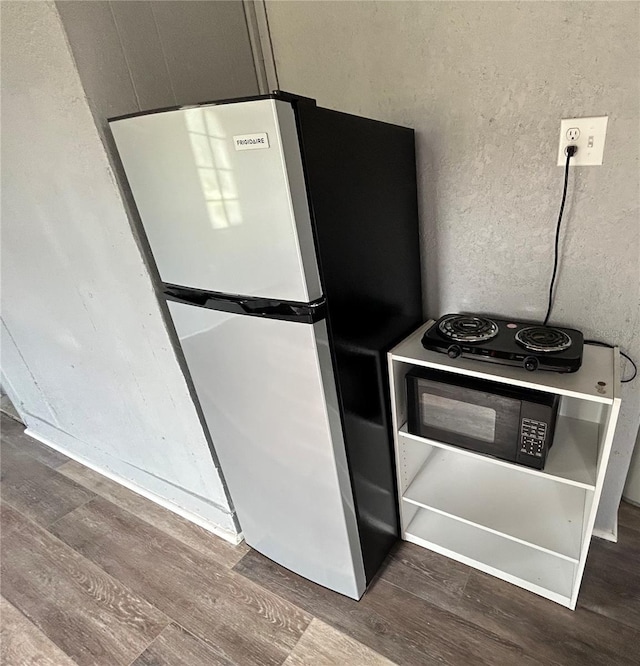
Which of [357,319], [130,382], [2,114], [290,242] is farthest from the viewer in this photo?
[130,382]

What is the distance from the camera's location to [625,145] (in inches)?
41.8

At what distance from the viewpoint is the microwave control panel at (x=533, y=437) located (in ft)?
3.68

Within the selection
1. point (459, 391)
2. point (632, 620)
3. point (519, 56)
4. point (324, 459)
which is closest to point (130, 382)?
point (324, 459)

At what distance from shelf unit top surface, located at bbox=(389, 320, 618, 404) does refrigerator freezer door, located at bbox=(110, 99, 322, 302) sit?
0.45 meters

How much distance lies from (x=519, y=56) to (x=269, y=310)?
94 centimetres

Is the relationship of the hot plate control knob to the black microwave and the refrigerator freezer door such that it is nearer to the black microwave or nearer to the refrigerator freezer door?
the black microwave

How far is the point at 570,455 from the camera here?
1220 mm

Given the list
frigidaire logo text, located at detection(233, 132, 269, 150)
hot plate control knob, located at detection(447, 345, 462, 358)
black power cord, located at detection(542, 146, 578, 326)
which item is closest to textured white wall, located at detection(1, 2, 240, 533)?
frigidaire logo text, located at detection(233, 132, 269, 150)

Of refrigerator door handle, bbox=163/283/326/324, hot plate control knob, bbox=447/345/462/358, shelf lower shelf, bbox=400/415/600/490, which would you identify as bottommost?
shelf lower shelf, bbox=400/415/600/490

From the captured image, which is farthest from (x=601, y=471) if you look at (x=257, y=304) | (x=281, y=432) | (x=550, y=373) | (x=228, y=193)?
(x=228, y=193)

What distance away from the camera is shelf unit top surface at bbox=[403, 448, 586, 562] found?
4.33ft

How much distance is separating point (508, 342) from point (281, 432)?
701 millimetres

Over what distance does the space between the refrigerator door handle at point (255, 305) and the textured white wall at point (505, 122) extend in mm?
673

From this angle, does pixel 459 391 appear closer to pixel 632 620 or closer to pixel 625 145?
pixel 625 145
